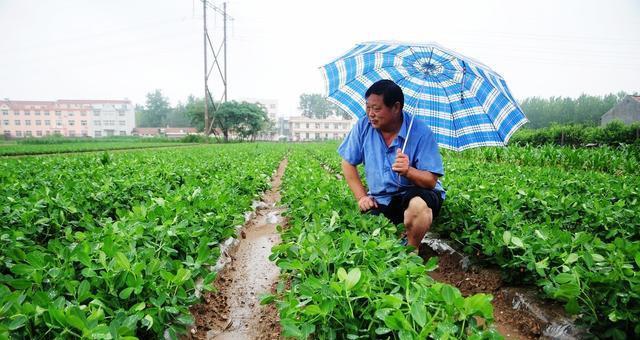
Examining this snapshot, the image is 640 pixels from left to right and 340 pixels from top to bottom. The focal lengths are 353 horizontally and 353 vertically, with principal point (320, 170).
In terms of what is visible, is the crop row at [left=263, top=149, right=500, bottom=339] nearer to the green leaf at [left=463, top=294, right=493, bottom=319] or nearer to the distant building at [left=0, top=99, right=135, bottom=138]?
the green leaf at [left=463, top=294, right=493, bottom=319]

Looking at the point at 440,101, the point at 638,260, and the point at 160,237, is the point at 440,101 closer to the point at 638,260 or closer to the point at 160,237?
the point at 638,260

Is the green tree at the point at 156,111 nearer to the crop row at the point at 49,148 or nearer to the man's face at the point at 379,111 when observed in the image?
the crop row at the point at 49,148

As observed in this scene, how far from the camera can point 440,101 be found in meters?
3.65

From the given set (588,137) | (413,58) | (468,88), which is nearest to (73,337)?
(413,58)

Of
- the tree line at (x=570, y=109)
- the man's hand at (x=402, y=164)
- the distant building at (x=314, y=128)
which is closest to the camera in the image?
the man's hand at (x=402, y=164)

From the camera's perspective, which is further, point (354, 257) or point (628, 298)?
point (354, 257)

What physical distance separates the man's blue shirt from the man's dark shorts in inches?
2.3

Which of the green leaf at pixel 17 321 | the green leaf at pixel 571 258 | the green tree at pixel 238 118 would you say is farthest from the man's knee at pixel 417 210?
the green tree at pixel 238 118

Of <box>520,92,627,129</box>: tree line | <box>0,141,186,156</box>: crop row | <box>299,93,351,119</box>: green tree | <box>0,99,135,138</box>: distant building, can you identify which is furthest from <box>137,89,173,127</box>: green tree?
<box>520,92,627,129</box>: tree line

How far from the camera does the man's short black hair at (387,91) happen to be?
285 cm

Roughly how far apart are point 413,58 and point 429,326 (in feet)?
8.95

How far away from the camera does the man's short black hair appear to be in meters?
Result: 2.85

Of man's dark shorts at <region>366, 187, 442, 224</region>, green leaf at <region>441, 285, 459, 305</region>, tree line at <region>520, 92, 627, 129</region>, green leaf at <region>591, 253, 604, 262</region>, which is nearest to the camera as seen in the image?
green leaf at <region>441, 285, 459, 305</region>

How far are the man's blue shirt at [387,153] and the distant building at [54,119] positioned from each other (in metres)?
93.6
